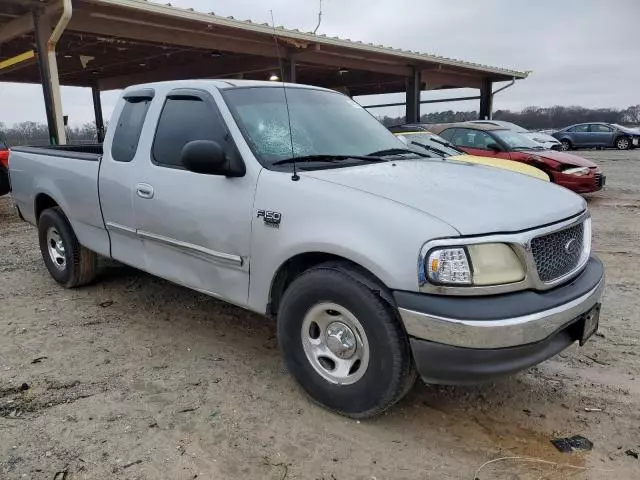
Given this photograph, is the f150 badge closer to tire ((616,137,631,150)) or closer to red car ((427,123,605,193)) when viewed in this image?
red car ((427,123,605,193))

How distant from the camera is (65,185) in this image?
4.86m

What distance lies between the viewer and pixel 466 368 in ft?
8.17

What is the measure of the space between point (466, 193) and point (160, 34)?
447 inches

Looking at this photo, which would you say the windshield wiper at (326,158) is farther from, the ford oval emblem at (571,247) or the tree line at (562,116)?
the tree line at (562,116)

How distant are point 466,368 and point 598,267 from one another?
125 centimetres

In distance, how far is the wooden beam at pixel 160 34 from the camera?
10.9 meters

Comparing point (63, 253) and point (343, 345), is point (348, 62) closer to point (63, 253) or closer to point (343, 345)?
point (63, 253)

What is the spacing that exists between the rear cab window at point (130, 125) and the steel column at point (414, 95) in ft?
54.4

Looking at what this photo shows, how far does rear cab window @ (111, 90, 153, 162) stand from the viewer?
412cm

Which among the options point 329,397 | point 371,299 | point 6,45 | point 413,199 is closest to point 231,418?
point 329,397

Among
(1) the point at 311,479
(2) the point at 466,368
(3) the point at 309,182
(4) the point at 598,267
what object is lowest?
(1) the point at 311,479

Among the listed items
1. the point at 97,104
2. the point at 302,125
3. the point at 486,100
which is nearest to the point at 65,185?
the point at 302,125

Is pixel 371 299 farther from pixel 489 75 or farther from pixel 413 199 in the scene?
pixel 489 75

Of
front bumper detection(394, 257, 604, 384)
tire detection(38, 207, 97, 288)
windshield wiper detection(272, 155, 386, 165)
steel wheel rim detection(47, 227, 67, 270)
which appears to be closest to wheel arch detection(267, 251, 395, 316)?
front bumper detection(394, 257, 604, 384)
